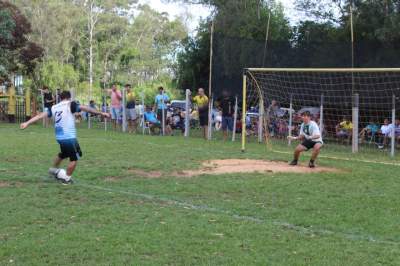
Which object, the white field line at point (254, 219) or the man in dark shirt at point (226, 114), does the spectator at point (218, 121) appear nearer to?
the man in dark shirt at point (226, 114)

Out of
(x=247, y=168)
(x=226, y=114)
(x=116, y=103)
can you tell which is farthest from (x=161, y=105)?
(x=247, y=168)

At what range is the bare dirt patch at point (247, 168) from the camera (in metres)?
11.9

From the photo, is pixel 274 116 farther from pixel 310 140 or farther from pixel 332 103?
pixel 310 140

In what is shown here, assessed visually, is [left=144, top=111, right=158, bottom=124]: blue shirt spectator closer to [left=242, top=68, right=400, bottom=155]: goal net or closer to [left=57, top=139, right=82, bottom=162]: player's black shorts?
[left=242, top=68, right=400, bottom=155]: goal net

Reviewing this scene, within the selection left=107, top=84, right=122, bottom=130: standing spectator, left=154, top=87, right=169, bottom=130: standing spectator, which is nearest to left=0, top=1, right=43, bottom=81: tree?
left=107, top=84, right=122, bottom=130: standing spectator

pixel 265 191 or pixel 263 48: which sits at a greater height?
pixel 263 48

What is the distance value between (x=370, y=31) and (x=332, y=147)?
6261 mm

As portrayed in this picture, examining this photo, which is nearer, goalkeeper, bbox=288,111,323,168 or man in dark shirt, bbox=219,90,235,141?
goalkeeper, bbox=288,111,323,168

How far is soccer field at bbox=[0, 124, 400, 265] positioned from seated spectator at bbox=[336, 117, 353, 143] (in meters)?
6.12

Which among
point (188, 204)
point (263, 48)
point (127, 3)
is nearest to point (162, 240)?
point (188, 204)

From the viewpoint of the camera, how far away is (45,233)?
6.69 meters

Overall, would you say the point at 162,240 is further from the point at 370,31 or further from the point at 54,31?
the point at 54,31

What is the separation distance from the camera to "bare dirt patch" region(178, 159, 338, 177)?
11.9m

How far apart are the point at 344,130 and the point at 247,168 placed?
26.0 ft
